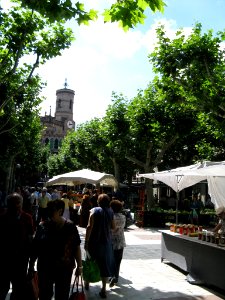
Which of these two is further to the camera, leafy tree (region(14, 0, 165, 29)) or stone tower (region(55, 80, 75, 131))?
stone tower (region(55, 80, 75, 131))

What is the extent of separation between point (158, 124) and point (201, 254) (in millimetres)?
14143

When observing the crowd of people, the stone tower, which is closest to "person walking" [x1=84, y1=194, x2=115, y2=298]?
the crowd of people

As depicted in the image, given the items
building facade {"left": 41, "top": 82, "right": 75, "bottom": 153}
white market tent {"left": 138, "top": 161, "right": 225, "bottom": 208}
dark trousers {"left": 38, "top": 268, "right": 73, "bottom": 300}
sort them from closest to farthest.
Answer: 1. dark trousers {"left": 38, "top": 268, "right": 73, "bottom": 300}
2. white market tent {"left": 138, "top": 161, "right": 225, "bottom": 208}
3. building facade {"left": 41, "top": 82, "right": 75, "bottom": 153}

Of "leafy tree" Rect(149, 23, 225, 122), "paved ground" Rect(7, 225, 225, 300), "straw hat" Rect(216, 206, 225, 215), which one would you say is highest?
"leafy tree" Rect(149, 23, 225, 122)

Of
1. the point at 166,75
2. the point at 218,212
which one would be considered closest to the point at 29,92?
the point at 166,75

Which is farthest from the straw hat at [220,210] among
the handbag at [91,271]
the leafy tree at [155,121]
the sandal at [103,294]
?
the leafy tree at [155,121]

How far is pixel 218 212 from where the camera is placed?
26.6ft

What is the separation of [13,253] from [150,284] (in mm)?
3744

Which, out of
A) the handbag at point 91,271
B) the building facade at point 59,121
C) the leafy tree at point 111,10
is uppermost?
the building facade at point 59,121

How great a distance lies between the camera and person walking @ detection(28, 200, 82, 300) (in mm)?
4297

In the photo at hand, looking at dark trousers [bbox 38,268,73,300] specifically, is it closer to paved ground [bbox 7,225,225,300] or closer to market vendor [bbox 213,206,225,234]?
paved ground [bbox 7,225,225,300]

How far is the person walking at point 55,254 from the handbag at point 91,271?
1.57 metres

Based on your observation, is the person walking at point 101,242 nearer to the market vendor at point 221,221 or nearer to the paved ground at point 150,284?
the paved ground at point 150,284

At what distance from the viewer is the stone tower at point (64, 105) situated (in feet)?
319
